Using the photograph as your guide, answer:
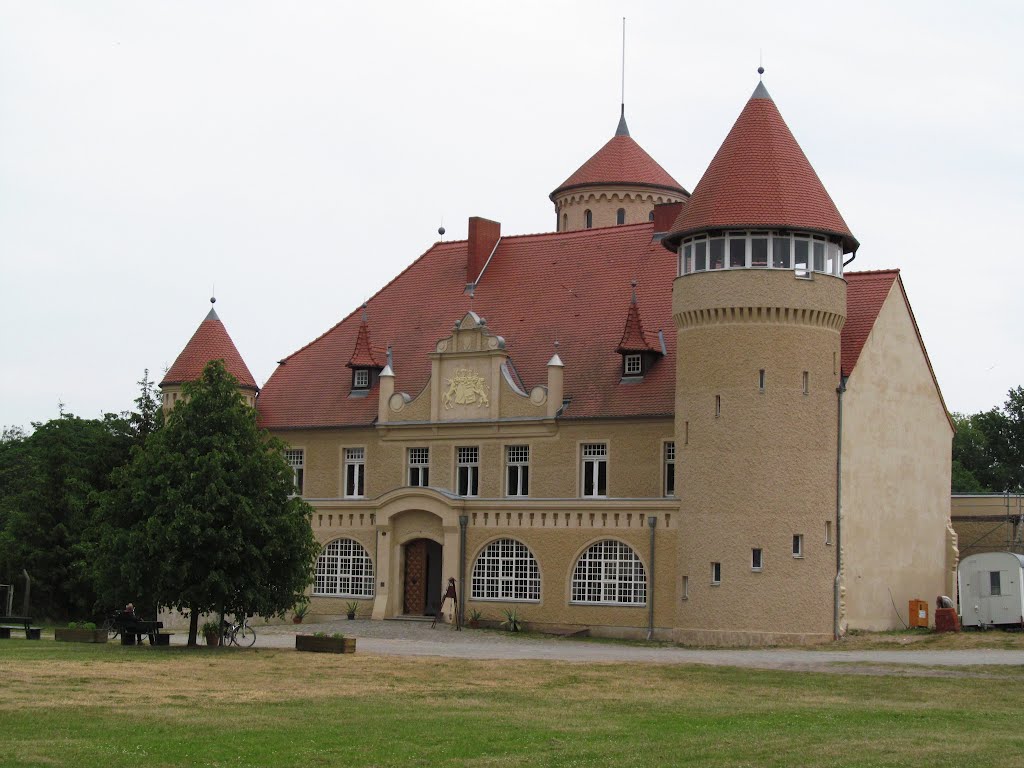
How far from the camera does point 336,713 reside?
987 inches

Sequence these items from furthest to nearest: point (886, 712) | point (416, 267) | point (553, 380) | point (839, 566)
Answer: point (416, 267) < point (553, 380) < point (839, 566) < point (886, 712)

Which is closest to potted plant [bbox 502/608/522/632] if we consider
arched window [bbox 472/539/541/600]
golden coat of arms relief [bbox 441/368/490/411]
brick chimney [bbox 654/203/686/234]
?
arched window [bbox 472/539/541/600]

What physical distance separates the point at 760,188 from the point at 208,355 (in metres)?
22.4

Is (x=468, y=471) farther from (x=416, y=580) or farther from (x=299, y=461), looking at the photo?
(x=299, y=461)

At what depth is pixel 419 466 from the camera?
5428 centimetres

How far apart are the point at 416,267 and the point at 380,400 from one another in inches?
300

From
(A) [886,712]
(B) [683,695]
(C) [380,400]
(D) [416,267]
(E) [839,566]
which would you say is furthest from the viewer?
(D) [416,267]

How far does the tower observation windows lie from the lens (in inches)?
1783

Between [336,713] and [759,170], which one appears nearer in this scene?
[336,713]

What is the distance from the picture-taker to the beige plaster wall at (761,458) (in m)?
44.5

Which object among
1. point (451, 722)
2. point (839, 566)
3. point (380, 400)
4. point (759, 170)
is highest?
point (759, 170)

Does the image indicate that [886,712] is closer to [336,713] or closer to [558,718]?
[558,718]

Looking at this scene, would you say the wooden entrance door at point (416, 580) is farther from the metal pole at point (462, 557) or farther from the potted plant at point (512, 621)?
the potted plant at point (512, 621)

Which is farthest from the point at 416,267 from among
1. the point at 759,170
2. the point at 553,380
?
the point at 759,170
